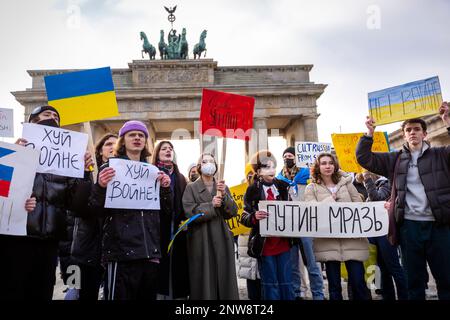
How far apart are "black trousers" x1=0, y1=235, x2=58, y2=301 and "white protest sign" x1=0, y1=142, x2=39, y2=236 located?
16cm

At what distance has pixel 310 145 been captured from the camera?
24.5 ft

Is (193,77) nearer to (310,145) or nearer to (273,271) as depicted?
(310,145)

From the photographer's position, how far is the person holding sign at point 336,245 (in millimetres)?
3602

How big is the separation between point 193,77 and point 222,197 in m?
25.4

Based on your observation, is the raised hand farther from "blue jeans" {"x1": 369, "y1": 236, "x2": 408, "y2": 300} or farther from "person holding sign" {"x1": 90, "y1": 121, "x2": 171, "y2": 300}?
"person holding sign" {"x1": 90, "y1": 121, "x2": 171, "y2": 300}

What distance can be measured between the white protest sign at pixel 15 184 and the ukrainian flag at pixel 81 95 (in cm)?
104

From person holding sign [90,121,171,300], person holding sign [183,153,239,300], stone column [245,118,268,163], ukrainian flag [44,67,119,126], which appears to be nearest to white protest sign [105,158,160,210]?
person holding sign [90,121,171,300]

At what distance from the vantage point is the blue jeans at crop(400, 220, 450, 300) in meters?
3.14

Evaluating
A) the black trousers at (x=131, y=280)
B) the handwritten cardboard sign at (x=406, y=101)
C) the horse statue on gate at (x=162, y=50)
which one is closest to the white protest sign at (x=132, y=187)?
the black trousers at (x=131, y=280)

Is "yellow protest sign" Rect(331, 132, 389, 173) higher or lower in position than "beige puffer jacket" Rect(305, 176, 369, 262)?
higher

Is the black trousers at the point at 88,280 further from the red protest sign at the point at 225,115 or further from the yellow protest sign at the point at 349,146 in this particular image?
the yellow protest sign at the point at 349,146

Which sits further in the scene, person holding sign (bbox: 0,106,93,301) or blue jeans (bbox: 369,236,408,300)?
blue jeans (bbox: 369,236,408,300)

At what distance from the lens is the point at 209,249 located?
3.73m

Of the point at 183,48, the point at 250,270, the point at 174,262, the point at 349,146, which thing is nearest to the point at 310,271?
the point at 250,270
